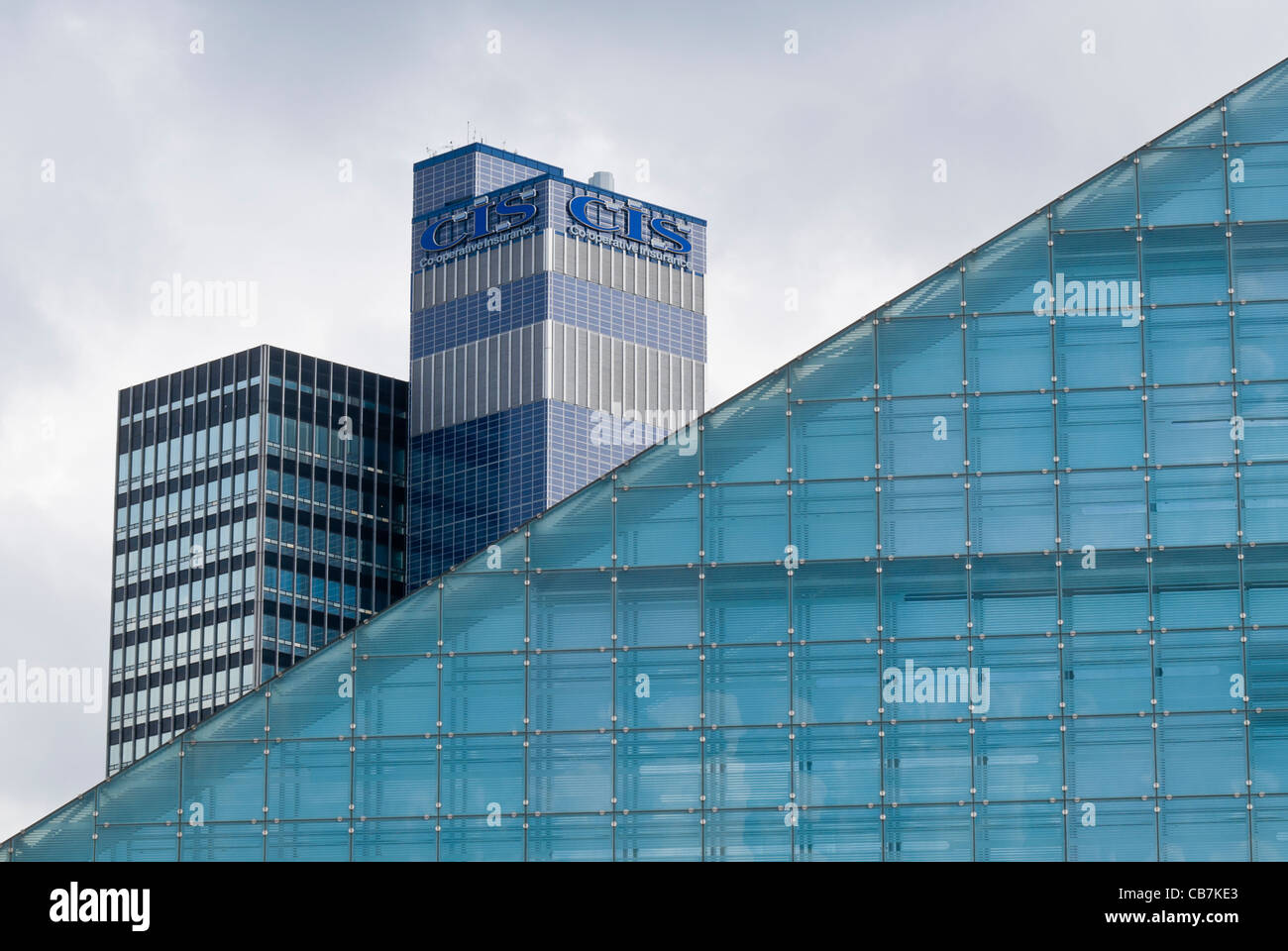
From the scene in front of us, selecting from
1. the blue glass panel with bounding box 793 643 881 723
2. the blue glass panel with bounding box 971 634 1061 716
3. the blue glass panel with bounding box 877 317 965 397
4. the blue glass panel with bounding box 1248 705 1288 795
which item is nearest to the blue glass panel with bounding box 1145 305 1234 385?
the blue glass panel with bounding box 877 317 965 397

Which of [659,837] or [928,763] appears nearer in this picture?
[928,763]

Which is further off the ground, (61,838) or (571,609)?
(571,609)

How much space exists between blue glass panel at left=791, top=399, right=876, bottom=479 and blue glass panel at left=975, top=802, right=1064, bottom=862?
26.3ft

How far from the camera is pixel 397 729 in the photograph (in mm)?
57219

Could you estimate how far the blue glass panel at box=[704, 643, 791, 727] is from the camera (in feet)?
185

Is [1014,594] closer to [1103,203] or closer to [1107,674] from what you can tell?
[1107,674]

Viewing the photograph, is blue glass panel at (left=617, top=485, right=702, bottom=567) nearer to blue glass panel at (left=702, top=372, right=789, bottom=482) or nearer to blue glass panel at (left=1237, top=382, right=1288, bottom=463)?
blue glass panel at (left=702, top=372, right=789, bottom=482)

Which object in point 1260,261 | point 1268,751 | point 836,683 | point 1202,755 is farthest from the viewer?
point 1260,261

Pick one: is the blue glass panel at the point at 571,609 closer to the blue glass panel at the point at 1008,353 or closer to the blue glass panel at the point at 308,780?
the blue glass panel at the point at 308,780

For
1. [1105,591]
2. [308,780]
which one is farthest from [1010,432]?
[308,780]

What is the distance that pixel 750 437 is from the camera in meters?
58.1

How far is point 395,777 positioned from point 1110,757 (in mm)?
15278

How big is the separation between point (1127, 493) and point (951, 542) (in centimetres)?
394
